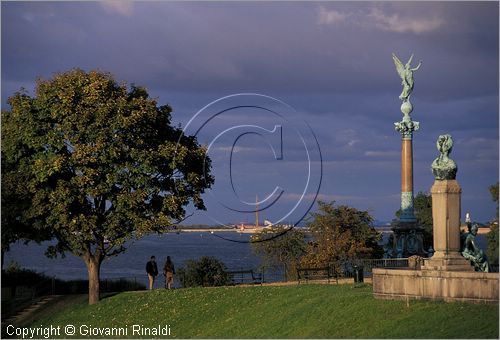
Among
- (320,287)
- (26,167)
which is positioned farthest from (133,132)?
(320,287)

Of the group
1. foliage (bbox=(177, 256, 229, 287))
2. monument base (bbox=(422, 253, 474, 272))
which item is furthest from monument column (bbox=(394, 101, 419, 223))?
monument base (bbox=(422, 253, 474, 272))

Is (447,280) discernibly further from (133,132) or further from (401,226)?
(401,226)

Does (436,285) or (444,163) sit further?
(444,163)

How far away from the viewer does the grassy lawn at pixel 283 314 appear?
2895cm

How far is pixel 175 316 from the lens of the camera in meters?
40.3

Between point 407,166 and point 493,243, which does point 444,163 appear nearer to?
point 407,166

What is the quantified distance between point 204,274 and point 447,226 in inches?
950

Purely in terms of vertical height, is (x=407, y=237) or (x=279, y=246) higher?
(x=407, y=237)

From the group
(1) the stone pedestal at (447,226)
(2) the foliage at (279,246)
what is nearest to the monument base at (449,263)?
(1) the stone pedestal at (447,226)

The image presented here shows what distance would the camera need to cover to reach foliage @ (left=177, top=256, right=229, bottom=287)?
174 feet

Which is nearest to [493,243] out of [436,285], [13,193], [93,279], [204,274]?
[204,274]

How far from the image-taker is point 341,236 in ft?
224

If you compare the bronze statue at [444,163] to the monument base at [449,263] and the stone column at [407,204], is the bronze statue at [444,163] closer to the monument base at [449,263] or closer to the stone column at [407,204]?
the monument base at [449,263]

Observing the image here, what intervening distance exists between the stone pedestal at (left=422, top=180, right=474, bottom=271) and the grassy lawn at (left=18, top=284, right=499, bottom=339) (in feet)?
5.46
